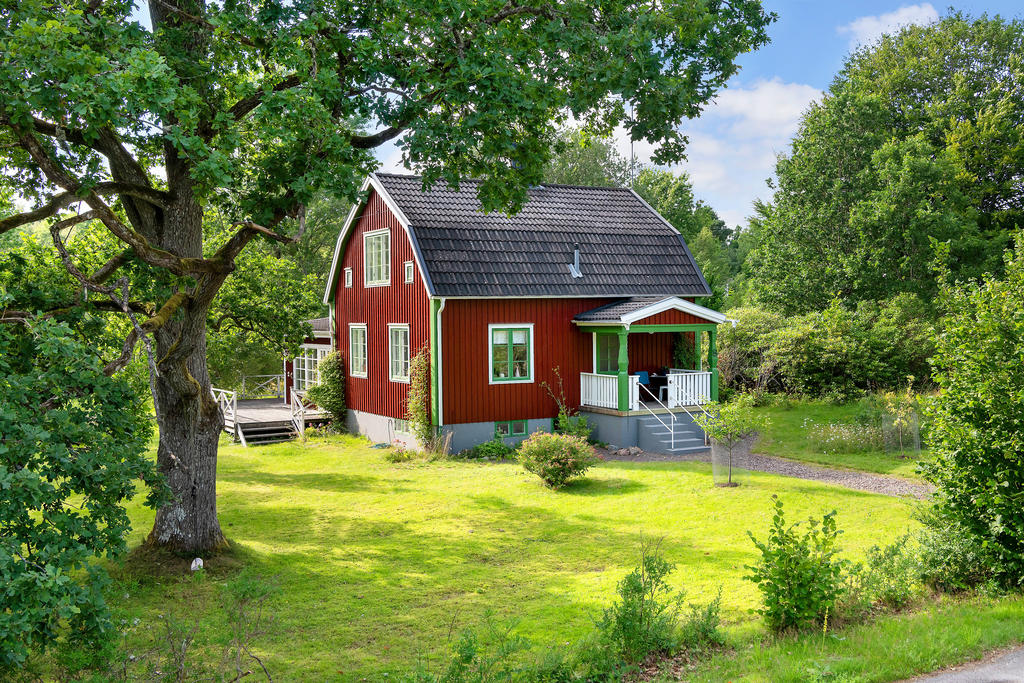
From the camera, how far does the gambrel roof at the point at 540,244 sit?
19922 mm

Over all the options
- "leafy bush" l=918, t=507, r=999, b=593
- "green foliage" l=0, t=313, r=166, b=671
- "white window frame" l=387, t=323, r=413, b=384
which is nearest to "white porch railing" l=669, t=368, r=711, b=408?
"white window frame" l=387, t=323, r=413, b=384

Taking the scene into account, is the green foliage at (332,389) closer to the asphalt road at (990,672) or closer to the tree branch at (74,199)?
the tree branch at (74,199)

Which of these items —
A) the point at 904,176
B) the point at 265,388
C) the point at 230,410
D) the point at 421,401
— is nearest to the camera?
the point at 421,401

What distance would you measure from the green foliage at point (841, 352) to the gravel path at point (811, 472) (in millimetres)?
5431

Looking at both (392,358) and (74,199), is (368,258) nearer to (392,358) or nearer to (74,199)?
(392,358)

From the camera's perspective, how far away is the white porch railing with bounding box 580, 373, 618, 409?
2025 cm

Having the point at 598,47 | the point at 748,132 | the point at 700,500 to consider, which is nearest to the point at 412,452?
the point at 700,500

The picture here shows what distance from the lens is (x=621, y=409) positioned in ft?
65.3

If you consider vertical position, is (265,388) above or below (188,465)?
above

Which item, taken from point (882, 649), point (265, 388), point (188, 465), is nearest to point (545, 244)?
point (188, 465)

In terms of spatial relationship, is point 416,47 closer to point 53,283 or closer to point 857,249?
point 53,283

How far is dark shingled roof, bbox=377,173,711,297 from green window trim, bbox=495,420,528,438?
134 inches

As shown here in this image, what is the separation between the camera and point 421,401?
766 inches

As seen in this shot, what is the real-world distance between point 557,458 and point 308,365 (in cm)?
1548
